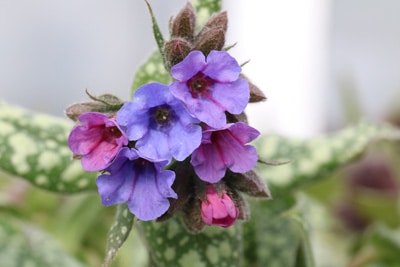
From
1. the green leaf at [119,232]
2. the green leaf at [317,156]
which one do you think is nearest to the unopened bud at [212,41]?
the green leaf at [119,232]

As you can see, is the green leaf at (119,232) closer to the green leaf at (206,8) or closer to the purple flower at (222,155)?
the purple flower at (222,155)

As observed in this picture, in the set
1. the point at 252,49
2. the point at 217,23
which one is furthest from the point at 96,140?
the point at 252,49

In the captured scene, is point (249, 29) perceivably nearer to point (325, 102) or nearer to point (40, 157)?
point (325, 102)

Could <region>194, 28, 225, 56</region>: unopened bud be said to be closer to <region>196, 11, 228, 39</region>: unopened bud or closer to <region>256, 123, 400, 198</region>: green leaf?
<region>196, 11, 228, 39</region>: unopened bud

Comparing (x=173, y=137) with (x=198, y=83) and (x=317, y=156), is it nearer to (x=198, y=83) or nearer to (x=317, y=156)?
(x=198, y=83)

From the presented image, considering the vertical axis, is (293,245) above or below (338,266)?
above

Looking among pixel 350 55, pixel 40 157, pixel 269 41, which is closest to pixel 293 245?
pixel 40 157

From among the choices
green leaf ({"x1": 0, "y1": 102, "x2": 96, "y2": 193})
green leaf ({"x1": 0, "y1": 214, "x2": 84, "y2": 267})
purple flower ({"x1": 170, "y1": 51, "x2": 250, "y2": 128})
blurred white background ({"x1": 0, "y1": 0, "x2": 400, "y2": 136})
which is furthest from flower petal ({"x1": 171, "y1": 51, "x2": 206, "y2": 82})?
blurred white background ({"x1": 0, "y1": 0, "x2": 400, "y2": 136})
